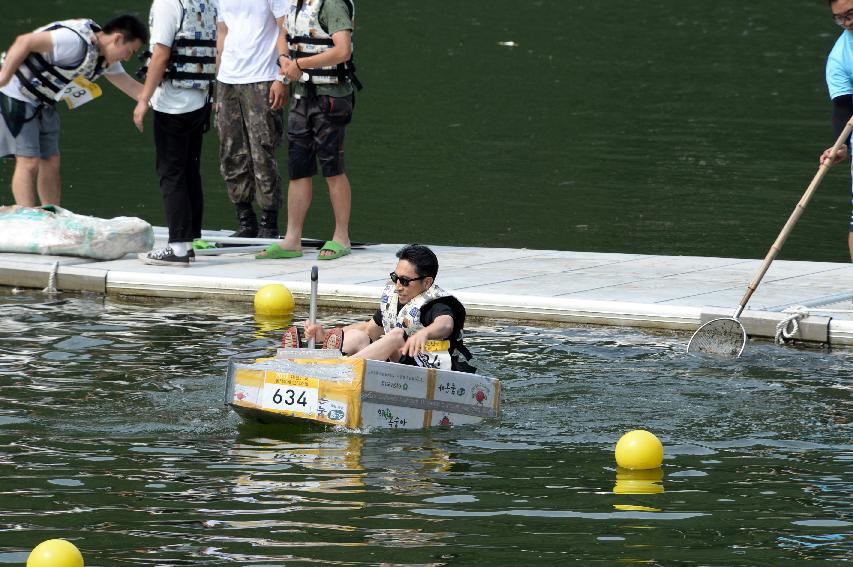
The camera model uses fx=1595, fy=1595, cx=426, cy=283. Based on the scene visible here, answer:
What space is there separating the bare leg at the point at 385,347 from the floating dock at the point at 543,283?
109 inches

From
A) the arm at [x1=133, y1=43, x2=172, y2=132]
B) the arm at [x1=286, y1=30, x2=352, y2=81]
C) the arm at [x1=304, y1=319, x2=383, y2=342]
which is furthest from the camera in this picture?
the arm at [x1=286, y1=30, x2=352, y2=81]

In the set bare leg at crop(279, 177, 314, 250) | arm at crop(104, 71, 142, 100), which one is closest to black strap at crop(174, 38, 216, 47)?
arm at crop(104, 71, 142, 100)

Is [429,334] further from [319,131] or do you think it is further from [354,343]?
[319,131]

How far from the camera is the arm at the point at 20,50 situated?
44.2 feet

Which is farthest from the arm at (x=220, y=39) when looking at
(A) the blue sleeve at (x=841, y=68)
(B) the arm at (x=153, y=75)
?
(A) the blue sleeve at (x=841, y=68)

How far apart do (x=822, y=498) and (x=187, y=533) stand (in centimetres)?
314

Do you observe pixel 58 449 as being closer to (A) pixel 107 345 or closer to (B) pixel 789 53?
(A) pixel 107 345

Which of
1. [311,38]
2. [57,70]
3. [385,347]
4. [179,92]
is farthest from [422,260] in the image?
[57,70]

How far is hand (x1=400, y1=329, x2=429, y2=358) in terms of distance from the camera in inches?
367

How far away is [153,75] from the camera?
520 inches

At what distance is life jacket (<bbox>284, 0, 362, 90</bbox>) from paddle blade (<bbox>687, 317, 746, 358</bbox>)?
3927 millimetres

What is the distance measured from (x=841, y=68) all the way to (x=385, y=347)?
4.08 meters

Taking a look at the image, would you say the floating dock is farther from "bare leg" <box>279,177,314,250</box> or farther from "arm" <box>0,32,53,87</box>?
"arm" <box>0,32,53,87</box>

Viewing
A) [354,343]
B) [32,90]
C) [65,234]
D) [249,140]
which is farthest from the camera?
[249,140]
